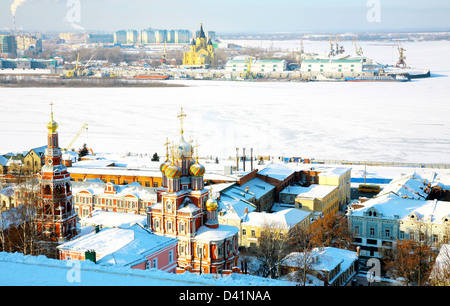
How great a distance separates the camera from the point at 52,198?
1502cm

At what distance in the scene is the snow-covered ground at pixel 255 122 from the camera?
2942cm

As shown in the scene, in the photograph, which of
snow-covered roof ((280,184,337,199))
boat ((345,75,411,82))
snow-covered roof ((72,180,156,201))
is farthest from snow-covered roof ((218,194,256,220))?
boat ((345,75,411,82))

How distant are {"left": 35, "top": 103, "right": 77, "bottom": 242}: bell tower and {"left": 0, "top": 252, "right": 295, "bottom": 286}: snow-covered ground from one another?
7.30 metres

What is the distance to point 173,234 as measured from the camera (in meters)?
14.9

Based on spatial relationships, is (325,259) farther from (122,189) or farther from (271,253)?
(122,189)

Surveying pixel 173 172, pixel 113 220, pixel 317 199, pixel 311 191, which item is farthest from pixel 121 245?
pixel 311 191

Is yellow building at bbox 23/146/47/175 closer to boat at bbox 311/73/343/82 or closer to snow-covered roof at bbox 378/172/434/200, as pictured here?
snow-covered roof at bbox 378/172/434/200

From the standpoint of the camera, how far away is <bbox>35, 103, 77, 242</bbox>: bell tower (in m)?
15.0

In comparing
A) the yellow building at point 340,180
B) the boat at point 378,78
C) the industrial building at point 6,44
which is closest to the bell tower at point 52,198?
the yellow building at point 340,180
